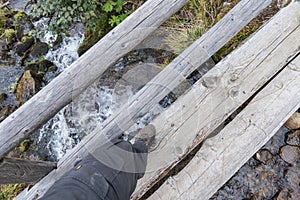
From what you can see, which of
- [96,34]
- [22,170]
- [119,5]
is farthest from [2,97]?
[22,170]

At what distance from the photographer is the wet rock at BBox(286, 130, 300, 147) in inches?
112

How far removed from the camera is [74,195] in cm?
124

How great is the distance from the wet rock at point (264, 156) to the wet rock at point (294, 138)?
0.24 meters

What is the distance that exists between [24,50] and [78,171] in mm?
4319

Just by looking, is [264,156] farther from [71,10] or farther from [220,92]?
[71,10]

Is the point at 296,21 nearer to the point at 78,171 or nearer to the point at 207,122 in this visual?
the point at 207,122

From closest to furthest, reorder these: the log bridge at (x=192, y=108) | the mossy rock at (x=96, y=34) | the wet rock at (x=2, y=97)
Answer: the log bridge at (x=192, y=108), the mossy rock at (x=96, y=34), the wet rock at (x=2, y=97)

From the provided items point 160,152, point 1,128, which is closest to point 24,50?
point 1,128

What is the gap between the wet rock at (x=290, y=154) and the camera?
279 centimetres

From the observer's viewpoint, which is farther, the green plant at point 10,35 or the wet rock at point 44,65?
the green plant at point 10,35

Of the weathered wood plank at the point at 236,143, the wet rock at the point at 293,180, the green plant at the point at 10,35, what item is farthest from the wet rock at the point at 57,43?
the wet rock at the point at 293,180

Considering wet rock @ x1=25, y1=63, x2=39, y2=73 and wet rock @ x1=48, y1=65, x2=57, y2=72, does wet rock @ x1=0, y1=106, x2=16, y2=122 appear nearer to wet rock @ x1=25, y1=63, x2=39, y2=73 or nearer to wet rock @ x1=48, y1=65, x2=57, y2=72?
wet rock @ x1=25, y1=63, x2=39, y2=73

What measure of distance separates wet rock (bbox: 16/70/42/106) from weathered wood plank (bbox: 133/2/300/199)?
2.92 metres

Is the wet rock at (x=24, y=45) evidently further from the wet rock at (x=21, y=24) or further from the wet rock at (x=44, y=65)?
the wet rock at (x=44, y=65)
